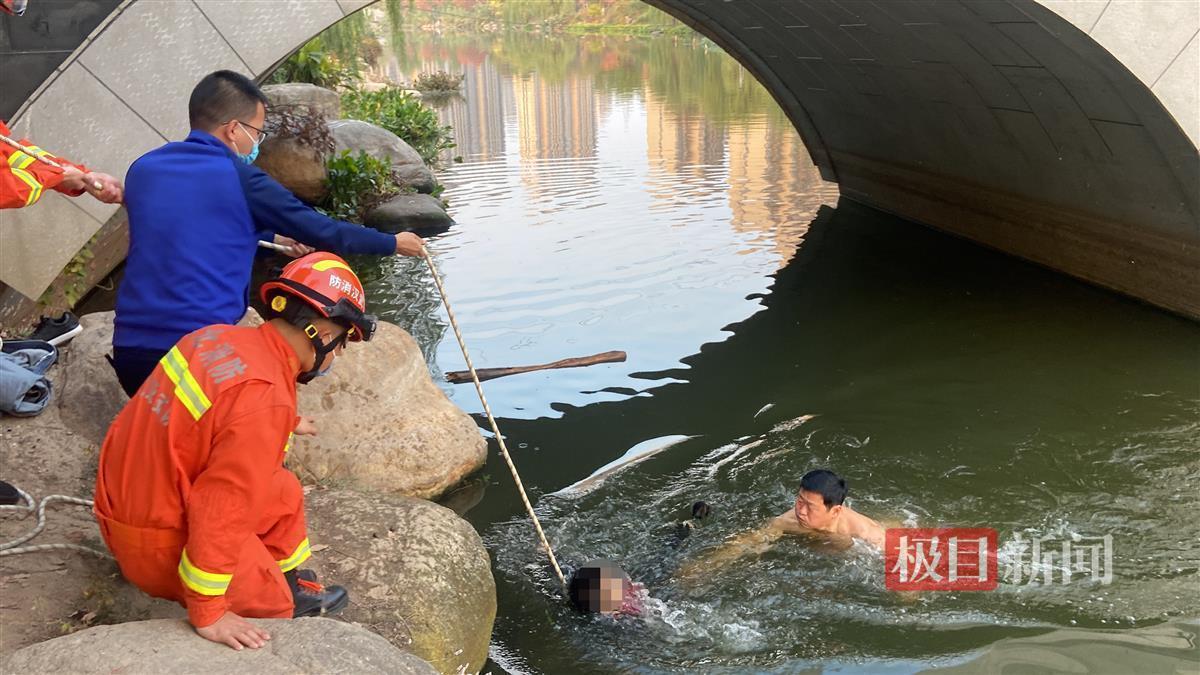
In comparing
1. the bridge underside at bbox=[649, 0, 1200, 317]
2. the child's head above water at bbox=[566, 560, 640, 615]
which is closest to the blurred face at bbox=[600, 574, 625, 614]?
the child's head above water at bbox=[566, 560, 640, 615]

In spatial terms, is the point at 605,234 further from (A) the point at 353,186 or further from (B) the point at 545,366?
(B) the point at 545,366

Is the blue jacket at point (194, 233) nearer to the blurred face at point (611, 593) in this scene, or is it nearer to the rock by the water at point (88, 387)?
the rock by the water at point (88, 387)

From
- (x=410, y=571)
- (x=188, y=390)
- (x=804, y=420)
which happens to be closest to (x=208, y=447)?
(x=188, y=390)

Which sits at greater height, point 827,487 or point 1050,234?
point 1050,234

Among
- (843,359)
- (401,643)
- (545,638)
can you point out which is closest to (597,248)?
(843,359)

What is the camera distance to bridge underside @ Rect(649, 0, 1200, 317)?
8.65 m

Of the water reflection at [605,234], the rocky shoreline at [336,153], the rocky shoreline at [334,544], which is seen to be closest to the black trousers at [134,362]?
the rocky shoreline at [334,544]

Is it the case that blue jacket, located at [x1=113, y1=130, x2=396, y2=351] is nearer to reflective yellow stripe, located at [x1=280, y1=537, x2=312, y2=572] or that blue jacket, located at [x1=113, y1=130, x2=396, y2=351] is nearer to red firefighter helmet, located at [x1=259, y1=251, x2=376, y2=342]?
red firefighter helmet, located at [x1=259, y1=251, x2=376, y2=342]

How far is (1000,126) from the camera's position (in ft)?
35.8

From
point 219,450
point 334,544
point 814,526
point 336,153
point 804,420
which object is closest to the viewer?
point 219,450

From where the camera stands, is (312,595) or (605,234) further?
(605,234)

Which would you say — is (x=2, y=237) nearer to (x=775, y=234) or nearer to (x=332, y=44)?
(x=775, y=234)

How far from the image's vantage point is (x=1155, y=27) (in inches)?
302

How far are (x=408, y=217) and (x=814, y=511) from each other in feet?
31.0
